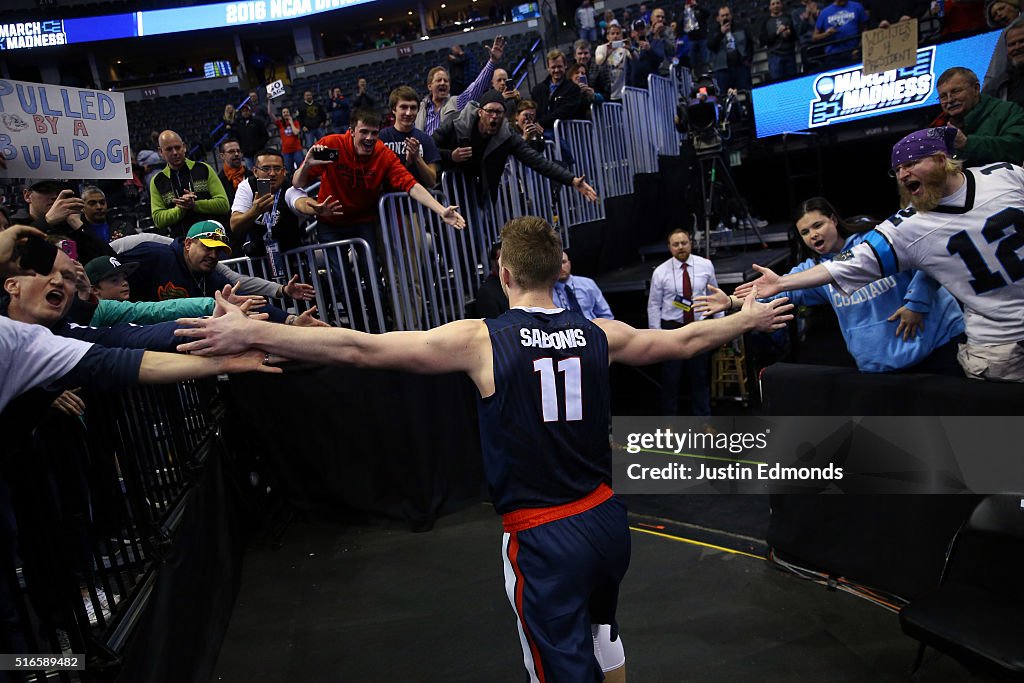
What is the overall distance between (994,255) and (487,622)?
3.29 meters

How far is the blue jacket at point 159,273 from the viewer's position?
470cm

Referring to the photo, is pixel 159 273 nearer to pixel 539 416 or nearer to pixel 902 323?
pixel 539 416

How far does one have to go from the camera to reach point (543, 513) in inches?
102

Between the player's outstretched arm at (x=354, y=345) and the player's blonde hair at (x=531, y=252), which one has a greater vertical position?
the player's blonde hair at (x=531, y=252)

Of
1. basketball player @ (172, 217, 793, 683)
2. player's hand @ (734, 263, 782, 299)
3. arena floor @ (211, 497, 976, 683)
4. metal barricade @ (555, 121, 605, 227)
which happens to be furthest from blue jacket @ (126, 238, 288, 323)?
metal barricade @ (555, 121, 605, 227)

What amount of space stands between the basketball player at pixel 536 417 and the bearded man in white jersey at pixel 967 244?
4.35 feet

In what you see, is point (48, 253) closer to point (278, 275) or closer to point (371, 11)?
point (278, 275)

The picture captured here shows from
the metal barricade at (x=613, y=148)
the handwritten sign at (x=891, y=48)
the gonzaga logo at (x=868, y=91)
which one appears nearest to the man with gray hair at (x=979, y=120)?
the handwritten sign at (x=891, y=48)

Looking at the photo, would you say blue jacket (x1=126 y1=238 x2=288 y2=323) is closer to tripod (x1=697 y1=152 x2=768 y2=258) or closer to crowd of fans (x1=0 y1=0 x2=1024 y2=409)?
crowd of fans (x1=0 y1=0 x2=1024 y2=409)

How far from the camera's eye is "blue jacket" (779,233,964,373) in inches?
152

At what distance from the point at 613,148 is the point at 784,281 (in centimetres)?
637

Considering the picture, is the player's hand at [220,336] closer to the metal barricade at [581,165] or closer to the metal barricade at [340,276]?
the metal barricade at [340,276]

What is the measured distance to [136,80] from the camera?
2827 cm

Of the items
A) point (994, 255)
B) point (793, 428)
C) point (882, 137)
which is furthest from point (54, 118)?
point (882, 137)
